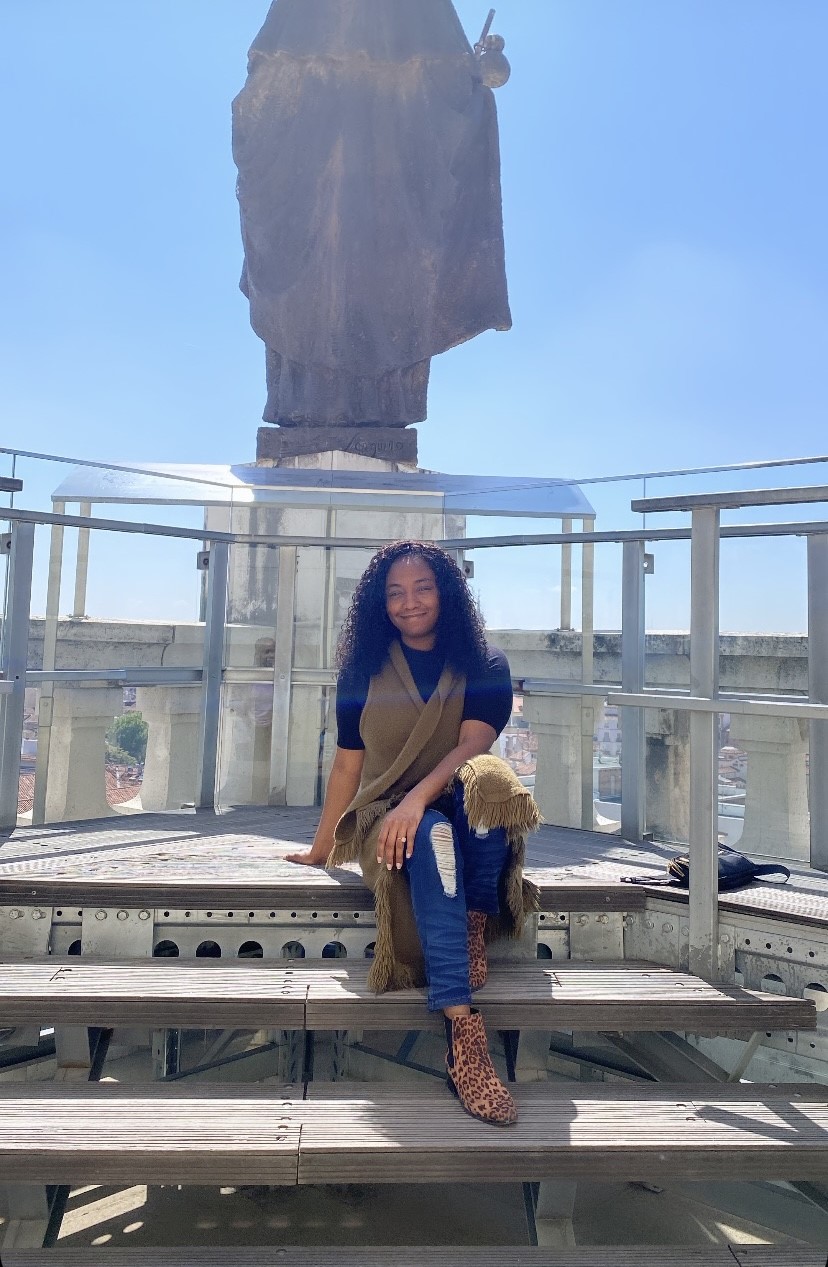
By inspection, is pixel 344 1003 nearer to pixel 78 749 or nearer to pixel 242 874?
pixel 242 874

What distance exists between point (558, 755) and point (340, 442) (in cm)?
520

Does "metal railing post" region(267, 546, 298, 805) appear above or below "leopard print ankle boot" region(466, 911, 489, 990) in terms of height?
above

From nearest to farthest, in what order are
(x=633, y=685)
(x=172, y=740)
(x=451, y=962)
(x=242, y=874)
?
1. (x=451, y=962)
2. (x=242, y=874)
3. (x=633, y=685)
4. (x=172, y=740)

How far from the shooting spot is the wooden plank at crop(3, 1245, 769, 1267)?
199cm

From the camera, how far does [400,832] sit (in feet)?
8.25

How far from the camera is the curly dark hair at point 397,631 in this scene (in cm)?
296

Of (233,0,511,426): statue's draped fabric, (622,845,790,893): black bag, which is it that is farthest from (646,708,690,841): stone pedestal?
(233,0,511,426): statue's draped fabric

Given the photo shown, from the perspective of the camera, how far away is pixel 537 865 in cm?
347

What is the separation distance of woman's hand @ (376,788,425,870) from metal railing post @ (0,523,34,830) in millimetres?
2057

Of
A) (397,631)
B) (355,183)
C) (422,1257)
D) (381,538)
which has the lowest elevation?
(422,1257)

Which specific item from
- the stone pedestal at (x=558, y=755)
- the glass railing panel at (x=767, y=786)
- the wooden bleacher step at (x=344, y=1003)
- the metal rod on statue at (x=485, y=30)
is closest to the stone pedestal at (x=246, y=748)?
the stone pedestal at (x=558, y=755)

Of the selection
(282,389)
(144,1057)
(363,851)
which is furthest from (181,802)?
(282,389)

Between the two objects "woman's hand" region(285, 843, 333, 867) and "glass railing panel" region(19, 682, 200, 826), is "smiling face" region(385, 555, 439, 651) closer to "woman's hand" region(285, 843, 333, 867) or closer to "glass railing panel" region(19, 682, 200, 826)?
"woman's hand" region(285, 843, 333, 867)

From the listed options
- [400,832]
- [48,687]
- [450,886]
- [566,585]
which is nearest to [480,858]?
[450,886]
